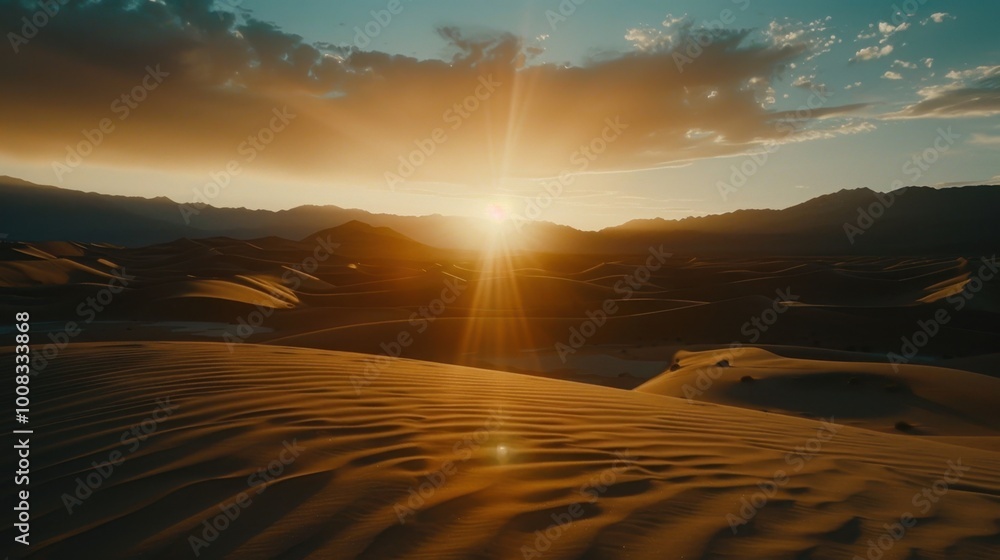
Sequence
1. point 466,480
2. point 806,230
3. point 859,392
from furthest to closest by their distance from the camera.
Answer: point 806,230
point 859,392
point 466,480

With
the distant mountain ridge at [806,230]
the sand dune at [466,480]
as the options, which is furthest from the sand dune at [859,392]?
the distant mountain ridge at [806,230]

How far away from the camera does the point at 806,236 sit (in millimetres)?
115500

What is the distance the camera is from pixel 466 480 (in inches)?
117

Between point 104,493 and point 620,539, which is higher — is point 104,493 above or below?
above

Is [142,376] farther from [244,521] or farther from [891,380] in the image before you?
[891,380]

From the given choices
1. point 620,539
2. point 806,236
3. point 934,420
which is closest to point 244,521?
point 620,539

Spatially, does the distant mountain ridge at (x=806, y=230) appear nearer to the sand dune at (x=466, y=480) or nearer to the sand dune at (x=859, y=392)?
the sand dune at (x=859, y=392)

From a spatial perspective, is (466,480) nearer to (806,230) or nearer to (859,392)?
(859,392)

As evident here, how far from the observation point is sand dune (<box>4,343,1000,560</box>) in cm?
234

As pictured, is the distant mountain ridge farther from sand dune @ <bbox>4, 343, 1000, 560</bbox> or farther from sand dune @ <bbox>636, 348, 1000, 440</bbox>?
sand dune @ <bbox>4, 343, 1000, 560</bbox>

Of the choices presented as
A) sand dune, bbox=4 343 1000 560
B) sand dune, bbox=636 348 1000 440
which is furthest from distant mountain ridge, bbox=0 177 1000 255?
sand dune, bbox=4 343 1000 560

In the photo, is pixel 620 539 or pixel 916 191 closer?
pixel 620 539

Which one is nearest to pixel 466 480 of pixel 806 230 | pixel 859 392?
pixel 859 392

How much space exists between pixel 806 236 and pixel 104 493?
12861cm
